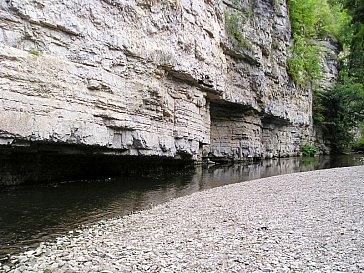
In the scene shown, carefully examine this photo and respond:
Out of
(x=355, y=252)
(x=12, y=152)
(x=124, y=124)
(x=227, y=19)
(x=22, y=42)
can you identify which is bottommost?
(x=355, y=252)

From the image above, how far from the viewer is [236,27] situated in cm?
2280

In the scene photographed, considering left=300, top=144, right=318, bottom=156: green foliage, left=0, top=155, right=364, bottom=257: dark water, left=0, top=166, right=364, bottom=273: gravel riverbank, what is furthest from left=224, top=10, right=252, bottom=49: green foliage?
left=0, top=166, right=364, bottom=273: gravel riverbank

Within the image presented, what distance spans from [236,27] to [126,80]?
41.4 ft

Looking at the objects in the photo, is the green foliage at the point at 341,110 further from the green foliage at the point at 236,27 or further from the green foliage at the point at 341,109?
the green foliage at the point at 236,27

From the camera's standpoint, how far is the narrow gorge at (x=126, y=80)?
987cm

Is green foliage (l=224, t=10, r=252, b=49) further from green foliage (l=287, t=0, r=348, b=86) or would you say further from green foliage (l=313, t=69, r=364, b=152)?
green foliage (l=313, t=69, r=364, b=152)

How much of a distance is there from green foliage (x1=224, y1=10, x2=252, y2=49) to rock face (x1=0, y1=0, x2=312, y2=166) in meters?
0.13

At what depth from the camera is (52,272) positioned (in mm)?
4520

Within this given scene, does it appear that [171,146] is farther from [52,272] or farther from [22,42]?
[52,272]

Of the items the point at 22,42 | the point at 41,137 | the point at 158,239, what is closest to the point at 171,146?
the point at 41,137

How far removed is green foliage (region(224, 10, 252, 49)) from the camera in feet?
73.2

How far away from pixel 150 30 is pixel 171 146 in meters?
5.47

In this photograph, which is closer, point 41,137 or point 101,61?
point 41,137

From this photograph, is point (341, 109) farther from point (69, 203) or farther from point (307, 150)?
point (69, 203)
